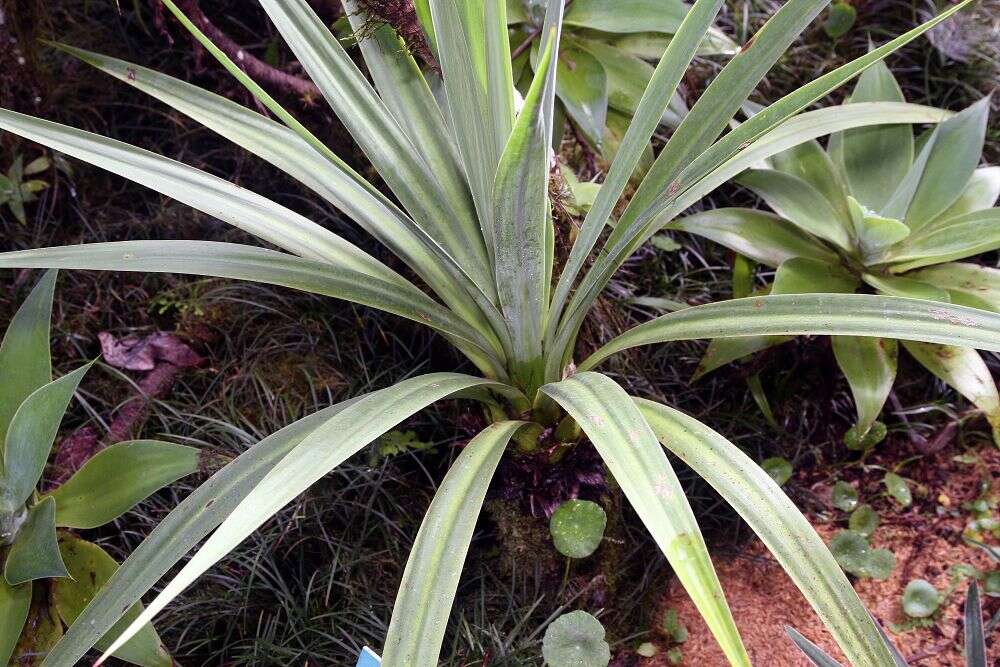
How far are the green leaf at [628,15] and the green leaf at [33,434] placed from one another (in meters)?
1.09

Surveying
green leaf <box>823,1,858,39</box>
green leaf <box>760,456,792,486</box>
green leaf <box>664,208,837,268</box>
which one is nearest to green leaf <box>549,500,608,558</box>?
green leaf <box>760,456,792,486</box>

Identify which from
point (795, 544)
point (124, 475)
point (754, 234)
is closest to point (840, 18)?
point (754, 234)

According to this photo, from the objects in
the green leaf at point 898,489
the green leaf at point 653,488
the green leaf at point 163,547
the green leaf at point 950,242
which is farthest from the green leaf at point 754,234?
the green leaf at point 163,547

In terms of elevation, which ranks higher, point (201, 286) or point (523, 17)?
point (523, 17)

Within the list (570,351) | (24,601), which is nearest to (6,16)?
(24,601)

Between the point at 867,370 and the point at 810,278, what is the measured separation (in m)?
0.18

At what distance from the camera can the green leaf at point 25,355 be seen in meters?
1.03

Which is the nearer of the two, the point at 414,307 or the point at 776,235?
the point at 414,307

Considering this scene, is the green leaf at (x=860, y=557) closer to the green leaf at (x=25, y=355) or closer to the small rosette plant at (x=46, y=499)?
the small rosette plant at (x=46, y=499)

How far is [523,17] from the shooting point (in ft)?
4.60

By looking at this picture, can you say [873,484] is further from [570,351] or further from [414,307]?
[414,307]

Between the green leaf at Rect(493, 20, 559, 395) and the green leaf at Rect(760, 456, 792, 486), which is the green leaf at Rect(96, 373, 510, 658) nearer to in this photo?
the green leaf at Rect(493, 20, 559, 395)

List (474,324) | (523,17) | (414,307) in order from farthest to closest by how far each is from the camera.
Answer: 1. (523,17)
2. (474,324)
3. (414,307)

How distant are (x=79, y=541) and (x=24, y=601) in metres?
0.10
